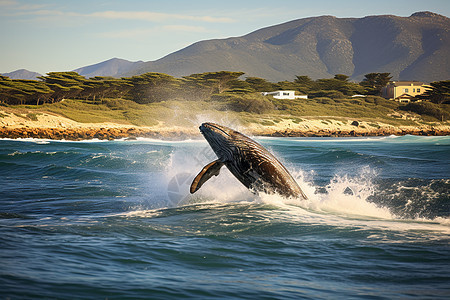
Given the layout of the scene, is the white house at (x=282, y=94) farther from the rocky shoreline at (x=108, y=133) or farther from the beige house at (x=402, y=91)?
the rocky shoreline at (x=108, y=133)

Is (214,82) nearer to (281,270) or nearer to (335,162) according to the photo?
(335,162)

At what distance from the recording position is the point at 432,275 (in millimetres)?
6082

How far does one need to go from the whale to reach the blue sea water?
353 mm

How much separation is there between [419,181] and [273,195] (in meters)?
8.46

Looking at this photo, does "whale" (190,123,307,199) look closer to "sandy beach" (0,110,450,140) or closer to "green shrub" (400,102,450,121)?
"sandy beach" (0,110,450,140)

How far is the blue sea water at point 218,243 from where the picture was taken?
538 centimetres

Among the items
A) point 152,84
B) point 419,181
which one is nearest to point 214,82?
point 152,84

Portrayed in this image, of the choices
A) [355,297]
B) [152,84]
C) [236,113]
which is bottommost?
[355,297]

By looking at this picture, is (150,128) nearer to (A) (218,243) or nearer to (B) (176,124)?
(B) (176,124)

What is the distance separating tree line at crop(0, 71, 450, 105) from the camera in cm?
7481

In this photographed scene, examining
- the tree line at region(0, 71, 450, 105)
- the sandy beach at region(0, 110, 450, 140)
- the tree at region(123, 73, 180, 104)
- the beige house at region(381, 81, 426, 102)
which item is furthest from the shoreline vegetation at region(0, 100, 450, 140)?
the beige house at region(381, 81, 426, 102)

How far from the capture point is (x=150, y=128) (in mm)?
64312

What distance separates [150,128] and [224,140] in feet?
179

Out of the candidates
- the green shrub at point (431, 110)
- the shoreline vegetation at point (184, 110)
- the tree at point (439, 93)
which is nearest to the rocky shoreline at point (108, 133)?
the shoreline vegetation at point (184, 110)
